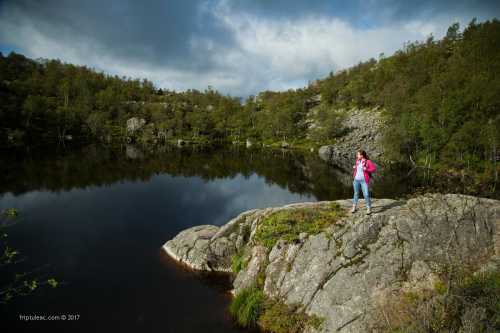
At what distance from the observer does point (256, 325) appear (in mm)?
13031

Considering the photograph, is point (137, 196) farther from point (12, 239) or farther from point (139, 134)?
point (139, 134)

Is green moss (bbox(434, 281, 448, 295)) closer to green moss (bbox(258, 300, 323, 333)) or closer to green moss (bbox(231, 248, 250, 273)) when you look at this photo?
green moss (bbox(258, 300, 323, 333))

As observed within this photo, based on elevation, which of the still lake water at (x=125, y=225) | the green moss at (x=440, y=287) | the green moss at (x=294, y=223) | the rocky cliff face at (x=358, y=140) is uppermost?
the rocky cliff face at (x=358, y=140)

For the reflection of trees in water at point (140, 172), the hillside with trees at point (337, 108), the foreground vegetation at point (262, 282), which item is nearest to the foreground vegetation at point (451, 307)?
the foreground vegetation at point (262, 282)

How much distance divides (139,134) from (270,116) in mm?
66308

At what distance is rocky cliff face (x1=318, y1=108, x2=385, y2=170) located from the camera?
257 feet

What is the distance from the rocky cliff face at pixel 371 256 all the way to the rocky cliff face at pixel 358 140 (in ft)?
176

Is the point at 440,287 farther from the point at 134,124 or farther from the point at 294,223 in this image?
the point at 134,124

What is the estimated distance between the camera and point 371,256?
41.0 ft

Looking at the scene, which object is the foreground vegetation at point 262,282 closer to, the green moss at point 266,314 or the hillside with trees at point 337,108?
the green moss at point 266,314

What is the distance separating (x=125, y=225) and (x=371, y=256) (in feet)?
77.0

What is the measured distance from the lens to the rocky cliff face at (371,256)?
1141 centimetres

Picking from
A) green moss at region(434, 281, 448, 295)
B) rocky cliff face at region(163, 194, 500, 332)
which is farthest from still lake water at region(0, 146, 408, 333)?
green moss at region(434, 281, 448, 295)

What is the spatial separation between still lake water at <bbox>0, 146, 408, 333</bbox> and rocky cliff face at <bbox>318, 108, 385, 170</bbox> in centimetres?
2177
